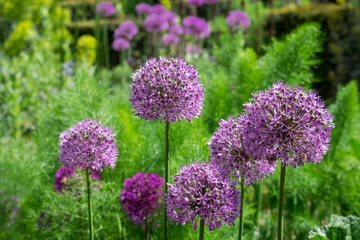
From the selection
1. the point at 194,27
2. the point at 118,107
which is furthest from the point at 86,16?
the point at 118,107

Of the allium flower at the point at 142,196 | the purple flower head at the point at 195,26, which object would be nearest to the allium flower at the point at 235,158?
the allium flower at the point at 142,196

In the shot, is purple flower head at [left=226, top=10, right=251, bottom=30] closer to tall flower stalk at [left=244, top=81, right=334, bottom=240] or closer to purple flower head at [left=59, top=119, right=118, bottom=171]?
purple flower head at [left=59, top=119, right=118, bottom=171]

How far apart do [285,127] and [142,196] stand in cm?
73

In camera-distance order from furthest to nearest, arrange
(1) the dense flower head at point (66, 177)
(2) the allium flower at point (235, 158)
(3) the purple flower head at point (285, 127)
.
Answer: (1) the dense flower head at point (66, 177)
(2) the allium flower at point (235, 158)
(3) the purple flower head at point (285, 127)

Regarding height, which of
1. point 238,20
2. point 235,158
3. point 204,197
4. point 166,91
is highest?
point 238,20

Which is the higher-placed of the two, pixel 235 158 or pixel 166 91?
pixel 166 91

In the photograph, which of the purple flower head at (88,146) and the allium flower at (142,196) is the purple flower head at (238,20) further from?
the purple flower head at (88,146)

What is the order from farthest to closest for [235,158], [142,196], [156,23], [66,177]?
[156,23], [66,177], [142,196], [235,158]

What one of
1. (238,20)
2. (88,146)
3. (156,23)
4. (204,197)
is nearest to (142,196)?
(88,146)

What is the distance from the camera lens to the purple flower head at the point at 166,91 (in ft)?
4.12

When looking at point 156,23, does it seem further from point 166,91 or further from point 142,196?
point 166,91

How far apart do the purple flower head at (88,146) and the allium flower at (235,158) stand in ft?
1.17

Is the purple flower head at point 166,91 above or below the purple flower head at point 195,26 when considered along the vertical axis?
below

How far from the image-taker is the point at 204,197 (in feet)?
3.72
